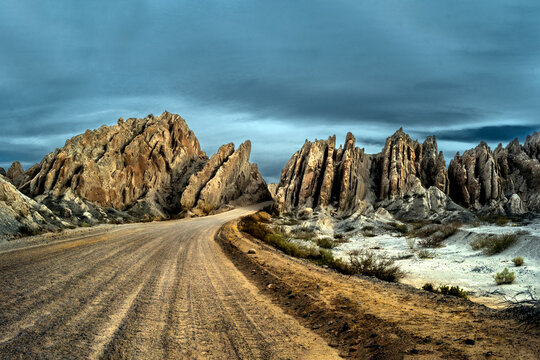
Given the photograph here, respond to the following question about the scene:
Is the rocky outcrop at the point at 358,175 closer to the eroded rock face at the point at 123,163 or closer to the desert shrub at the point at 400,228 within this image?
the desert shrub at the point at 400,228

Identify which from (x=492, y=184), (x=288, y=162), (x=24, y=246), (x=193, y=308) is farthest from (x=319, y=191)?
(x=193, y=308)

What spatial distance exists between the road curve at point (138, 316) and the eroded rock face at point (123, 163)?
37.0 meters

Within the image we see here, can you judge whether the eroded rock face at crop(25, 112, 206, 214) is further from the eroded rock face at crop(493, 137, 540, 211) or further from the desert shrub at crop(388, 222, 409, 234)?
the eroded rock face at crop(493, 137, 540, 211)

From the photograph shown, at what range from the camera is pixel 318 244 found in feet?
69.6

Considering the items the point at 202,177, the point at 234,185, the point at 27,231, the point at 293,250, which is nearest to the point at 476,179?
the point at 234,185

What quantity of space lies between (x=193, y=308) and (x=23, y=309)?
3176 mm

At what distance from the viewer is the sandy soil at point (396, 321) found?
445 cm

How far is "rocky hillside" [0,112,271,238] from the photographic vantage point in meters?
42.0

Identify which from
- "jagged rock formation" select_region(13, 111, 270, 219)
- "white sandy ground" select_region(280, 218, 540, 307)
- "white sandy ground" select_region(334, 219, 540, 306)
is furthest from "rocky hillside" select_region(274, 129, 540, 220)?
"white sandy ground" select_region(334, 219, 540, 306)

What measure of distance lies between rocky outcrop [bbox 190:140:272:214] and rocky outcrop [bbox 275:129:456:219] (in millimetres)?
12291

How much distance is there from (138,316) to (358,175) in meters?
46.4

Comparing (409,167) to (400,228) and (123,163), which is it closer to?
(400,228)

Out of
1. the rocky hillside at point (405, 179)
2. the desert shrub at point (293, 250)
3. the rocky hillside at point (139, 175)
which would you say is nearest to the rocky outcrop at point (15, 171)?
the rocky hillside at point (139, 175)

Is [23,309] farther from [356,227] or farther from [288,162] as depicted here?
[288,162]
